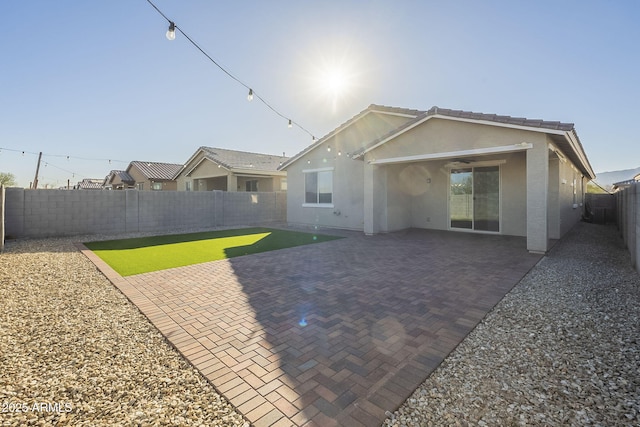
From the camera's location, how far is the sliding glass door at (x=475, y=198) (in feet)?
37.6

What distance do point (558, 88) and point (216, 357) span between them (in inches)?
536

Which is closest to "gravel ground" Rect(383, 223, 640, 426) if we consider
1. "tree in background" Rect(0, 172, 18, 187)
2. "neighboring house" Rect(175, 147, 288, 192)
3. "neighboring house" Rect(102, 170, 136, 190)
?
"neighboring house" Rect(175, 147, 288, 192)

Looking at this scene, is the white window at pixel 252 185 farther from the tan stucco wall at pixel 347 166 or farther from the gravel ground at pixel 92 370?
the gravel ground at pixel 92 370

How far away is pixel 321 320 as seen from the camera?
13.3ft

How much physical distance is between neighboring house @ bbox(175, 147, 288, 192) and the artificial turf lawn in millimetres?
7918

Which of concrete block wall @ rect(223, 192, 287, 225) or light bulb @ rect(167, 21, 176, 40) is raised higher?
light bulb @ rect(167, 21, 176, 40)

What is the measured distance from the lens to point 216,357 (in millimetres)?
3127

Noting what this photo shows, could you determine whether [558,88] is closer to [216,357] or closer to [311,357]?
[311,357]

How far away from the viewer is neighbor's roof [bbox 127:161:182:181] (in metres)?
29.8

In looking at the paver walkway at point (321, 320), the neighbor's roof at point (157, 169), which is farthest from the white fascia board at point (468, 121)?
the neighbor's roof at point (157, 169)

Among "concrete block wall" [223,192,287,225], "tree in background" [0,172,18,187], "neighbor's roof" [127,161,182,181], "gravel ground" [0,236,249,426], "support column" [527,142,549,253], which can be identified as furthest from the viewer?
"tree in background" [0,172,18,187]

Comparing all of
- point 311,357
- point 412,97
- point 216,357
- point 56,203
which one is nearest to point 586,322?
point 311,357

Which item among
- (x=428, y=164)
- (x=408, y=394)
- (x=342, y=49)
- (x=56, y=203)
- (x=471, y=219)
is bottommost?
(x=408, y=394)

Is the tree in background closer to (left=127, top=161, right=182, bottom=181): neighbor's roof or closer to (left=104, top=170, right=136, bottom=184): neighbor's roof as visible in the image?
(left=104, top=170, right=136, bottom=184): neighbor's roof
